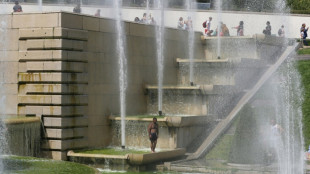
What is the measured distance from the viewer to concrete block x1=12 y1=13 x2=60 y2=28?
22980 millimetres

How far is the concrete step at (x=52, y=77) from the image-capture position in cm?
2288

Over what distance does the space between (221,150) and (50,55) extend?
6821 millimetres

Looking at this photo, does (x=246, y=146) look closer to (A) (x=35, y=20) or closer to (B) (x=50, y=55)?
(B) (x=50, y=55)

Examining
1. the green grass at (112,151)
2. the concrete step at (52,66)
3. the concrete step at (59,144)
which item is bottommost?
the green grass at (112,151)

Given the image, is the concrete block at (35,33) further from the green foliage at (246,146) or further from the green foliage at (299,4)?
the green foliage at (299,4)

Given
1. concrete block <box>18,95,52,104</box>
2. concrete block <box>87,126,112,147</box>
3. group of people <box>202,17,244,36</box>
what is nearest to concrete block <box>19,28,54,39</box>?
concrete block <box>18,95,52,104</box>

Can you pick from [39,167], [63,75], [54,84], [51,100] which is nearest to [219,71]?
[63,75]

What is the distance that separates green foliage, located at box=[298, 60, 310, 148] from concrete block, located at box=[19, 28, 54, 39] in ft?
31.1

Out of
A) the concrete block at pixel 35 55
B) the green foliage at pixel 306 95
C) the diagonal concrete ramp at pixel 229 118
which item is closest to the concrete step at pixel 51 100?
the concrete block at pixel 35 55

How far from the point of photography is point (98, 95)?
24.8 m

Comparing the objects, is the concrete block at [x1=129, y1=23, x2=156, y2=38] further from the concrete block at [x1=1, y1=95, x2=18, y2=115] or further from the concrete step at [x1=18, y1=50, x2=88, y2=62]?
→ the concrete block at [x1=1, y1=95, x2=18, y2=115]

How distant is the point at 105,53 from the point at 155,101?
3479mm

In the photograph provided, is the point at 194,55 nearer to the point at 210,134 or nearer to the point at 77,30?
the point at 210,134

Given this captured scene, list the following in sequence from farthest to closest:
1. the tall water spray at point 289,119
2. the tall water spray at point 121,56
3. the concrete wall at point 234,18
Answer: the concrete wall at point 234,18 < the tall water spray at point 121,56 < the tall water spray at point 289,119
